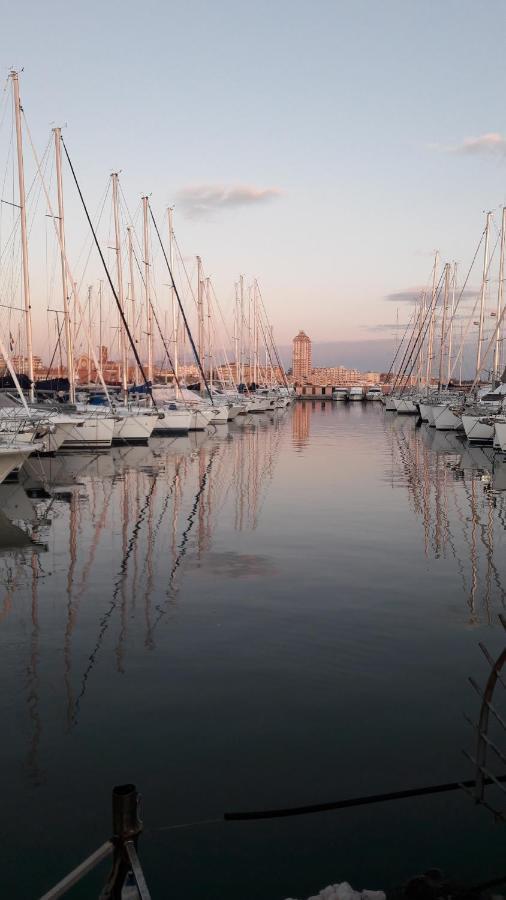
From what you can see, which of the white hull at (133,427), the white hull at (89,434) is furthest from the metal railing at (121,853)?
the white hull at (133,427)

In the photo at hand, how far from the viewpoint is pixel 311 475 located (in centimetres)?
2720

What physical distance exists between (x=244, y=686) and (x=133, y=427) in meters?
32.1

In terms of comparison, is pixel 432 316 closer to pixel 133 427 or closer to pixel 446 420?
pixel 446 420

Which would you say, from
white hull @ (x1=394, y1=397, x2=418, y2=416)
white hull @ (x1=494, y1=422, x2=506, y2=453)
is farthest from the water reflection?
white hull @ (x1=394, y1=397, x2=418, y2=416)

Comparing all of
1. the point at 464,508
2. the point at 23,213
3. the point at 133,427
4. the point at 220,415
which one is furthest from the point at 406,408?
the point at 464,508

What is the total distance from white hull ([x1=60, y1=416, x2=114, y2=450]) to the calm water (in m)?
15.7

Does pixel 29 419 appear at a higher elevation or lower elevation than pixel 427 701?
higher

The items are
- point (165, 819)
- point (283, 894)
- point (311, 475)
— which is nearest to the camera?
point (283, 894)

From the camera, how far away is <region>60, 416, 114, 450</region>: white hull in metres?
34.2

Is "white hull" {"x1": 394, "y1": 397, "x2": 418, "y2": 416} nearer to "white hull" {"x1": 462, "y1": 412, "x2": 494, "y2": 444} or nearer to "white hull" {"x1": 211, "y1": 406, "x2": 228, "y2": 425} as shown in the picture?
"white hull" {"x1": 211, "y1": 406, "x2": 228, "y2": 425}

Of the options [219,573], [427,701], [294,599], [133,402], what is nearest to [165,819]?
[427,701]

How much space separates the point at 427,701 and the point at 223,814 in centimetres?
292

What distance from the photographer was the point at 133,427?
39312 mm

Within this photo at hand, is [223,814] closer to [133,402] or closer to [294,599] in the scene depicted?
[294,599]
